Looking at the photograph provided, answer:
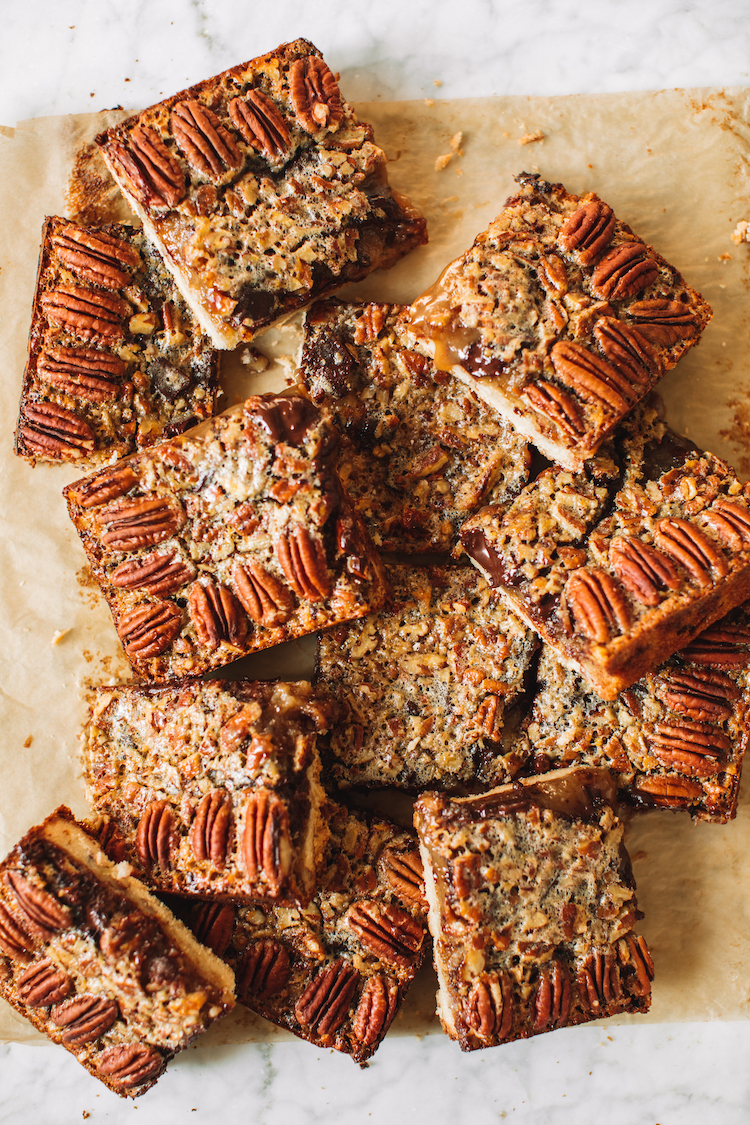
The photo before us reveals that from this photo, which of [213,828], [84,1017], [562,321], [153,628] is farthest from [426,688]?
[84,1017]

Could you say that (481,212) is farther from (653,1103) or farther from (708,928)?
(653,1103)

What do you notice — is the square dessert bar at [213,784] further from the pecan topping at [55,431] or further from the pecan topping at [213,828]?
the pecan topping at [55,431]

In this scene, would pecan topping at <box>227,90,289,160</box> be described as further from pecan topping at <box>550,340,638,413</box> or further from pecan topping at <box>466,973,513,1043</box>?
pecan topping at <box>466,973,513,1043</box>

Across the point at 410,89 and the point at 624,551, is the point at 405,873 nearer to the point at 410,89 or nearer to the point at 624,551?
the point at 624,551

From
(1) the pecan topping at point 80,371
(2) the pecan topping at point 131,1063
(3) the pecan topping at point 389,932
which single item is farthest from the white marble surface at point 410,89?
(1) the pecan topping at point 80,371

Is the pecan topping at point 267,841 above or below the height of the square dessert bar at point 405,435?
below

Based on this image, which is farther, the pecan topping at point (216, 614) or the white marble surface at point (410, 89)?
the white marble surface at point (410, 89)

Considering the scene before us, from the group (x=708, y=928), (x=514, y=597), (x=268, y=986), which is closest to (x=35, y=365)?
(x=514, y=597)
